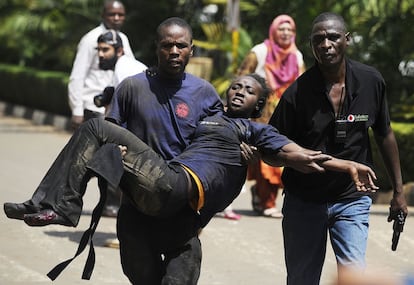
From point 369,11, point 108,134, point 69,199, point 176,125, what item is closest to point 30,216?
point 69,199

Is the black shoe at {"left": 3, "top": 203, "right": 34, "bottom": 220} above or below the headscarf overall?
below

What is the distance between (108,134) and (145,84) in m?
0.50

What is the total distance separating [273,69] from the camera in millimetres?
9414

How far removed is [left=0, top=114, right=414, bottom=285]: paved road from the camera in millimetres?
7129

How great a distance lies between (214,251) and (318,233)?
10.3 feet

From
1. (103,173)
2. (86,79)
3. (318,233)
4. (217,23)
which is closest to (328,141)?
(318,233)

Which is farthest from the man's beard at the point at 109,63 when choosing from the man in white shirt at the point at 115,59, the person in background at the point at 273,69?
the person in background at the point at 273,69

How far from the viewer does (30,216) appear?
4387mm

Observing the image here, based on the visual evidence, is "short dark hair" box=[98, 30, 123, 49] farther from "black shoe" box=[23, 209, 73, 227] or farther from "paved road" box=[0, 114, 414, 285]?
"black shoe" box=[23, 209, 73, 227]

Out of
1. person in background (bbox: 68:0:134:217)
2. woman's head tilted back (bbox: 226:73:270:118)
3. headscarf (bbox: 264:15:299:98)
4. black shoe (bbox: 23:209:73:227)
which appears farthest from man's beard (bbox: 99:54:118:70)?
black shoe (bbox: 23:209:73:227)

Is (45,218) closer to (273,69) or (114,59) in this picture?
(114,59)

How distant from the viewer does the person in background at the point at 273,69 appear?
9.39m

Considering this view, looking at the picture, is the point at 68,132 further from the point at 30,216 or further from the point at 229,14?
the point at 30,216

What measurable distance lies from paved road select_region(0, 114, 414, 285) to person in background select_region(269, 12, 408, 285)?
143 centimetres
